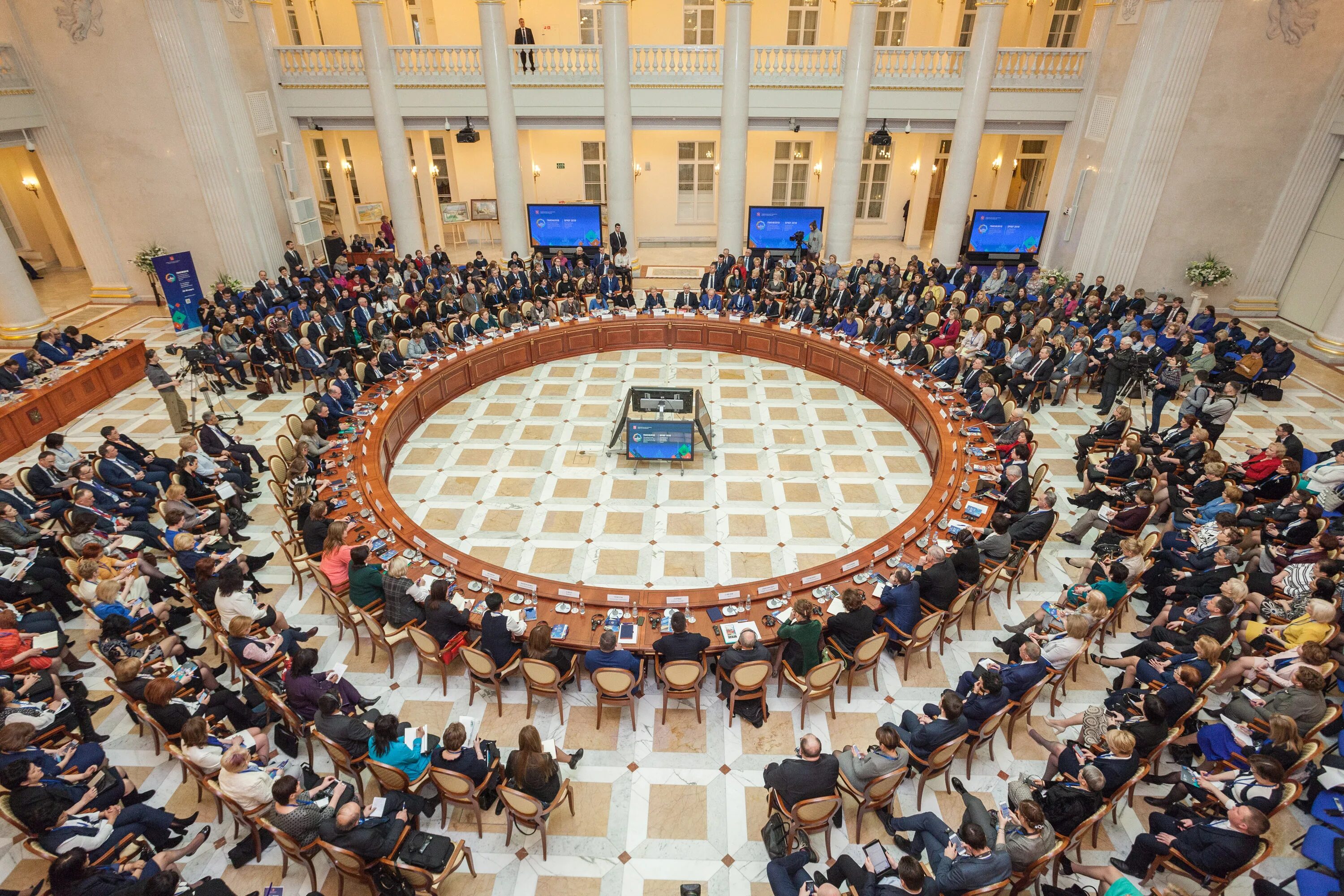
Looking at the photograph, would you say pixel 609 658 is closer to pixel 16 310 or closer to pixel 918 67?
pixel 16 310

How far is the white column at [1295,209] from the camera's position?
13.6m

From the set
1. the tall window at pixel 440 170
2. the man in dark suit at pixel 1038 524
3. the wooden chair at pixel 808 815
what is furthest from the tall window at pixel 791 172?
the wooden chair at pixel 808 815

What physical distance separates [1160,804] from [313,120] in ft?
69.0

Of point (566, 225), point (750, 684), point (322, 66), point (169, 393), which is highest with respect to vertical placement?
point (322, 66)

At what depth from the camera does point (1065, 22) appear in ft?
60.1

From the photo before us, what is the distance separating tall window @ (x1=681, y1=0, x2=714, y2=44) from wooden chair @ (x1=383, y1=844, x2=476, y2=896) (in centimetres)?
2048

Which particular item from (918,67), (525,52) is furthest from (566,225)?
(918,67)

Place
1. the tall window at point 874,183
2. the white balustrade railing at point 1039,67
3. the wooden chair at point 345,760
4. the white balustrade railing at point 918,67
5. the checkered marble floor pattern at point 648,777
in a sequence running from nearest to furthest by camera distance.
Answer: the checkered marble floor pattern at point 648,777 → the wooden chair at point 345,760 → the white balustrade railing at point 1039,67 → the white balustrade railing at point 918,67 → the tall window at point 874,183

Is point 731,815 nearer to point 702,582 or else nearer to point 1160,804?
point 702,582

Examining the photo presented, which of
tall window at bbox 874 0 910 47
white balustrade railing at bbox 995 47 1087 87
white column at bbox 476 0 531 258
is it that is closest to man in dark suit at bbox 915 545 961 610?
white column at bbox 476 0 531 258

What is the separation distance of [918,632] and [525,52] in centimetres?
1606

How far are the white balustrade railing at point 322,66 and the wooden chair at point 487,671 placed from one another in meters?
16.2

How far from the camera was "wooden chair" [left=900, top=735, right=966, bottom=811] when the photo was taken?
210 inches

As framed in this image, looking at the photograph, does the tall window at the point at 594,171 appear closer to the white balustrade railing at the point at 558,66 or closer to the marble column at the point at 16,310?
the white balustrade railing at the point at 558,66
